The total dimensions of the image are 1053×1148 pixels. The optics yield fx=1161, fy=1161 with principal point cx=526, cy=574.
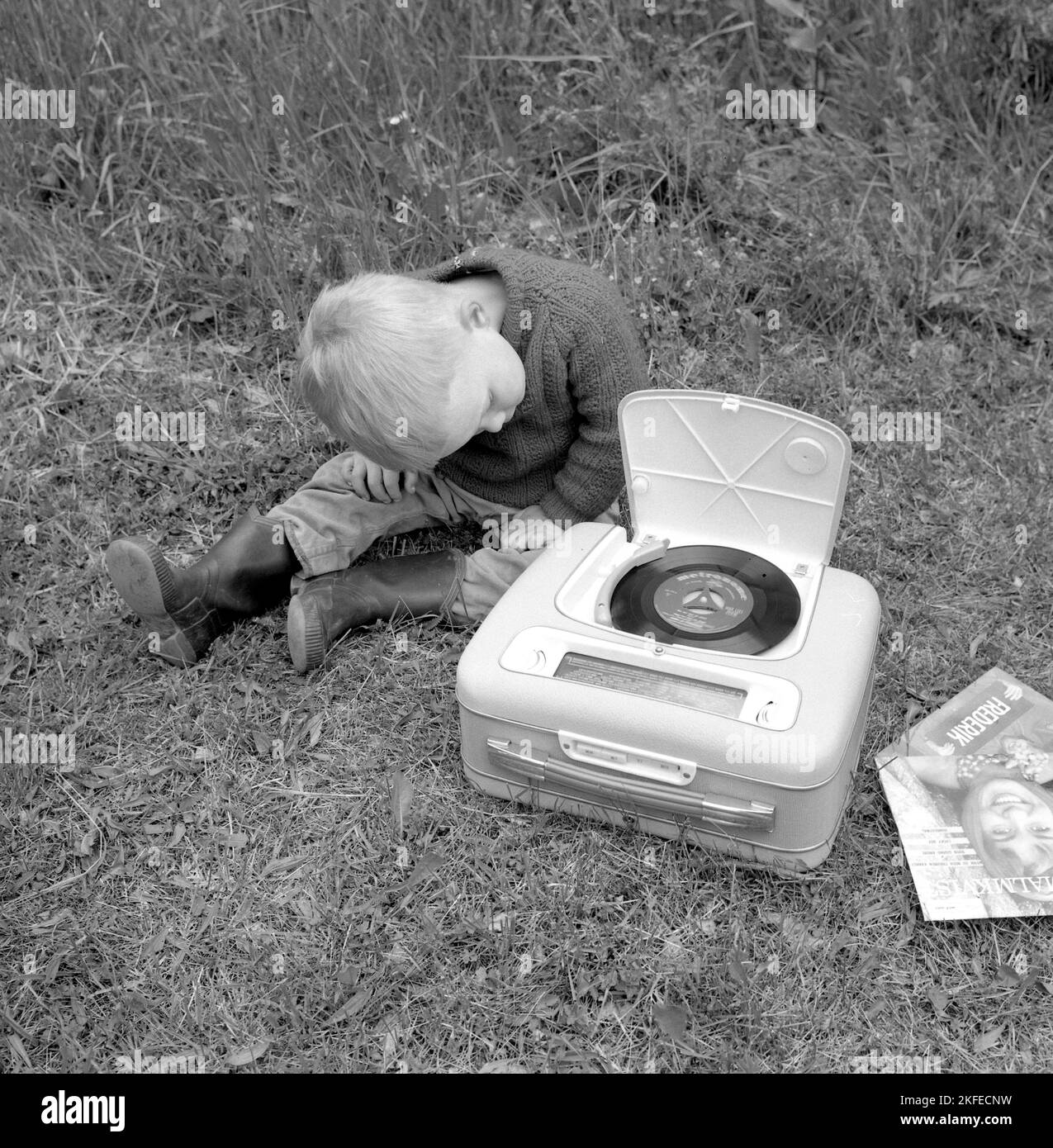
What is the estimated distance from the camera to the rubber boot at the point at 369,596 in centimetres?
232

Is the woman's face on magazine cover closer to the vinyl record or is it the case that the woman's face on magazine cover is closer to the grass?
the grass

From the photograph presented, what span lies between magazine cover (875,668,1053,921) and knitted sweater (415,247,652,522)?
0.80 meters

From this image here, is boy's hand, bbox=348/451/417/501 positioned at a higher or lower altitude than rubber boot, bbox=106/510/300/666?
higher

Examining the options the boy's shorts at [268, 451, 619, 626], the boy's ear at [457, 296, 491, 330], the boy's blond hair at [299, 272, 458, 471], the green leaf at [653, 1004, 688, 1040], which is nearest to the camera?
the green leaf at [653, 1004, 688, 1040]

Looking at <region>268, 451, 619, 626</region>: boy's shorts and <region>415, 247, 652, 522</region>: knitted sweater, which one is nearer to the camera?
<region>415, 247, 652, 522</region>: knitted sweater

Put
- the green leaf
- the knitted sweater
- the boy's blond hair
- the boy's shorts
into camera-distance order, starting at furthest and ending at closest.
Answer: the boy's shorts
the knitted sweater
the boy's blond hair
the green leaf

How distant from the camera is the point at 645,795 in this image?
1.90 metres

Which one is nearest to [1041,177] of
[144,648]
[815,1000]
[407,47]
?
[407,47]

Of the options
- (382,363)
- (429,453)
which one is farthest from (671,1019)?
(382,363)

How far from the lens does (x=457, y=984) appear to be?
6.02ft

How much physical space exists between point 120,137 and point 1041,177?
8.50ft

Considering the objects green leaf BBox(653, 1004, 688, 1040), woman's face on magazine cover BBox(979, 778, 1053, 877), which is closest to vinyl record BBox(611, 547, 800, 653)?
woman's face on magazine cover BBox(979, 778, 1053, 877)

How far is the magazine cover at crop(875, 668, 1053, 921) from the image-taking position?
1.87 metres

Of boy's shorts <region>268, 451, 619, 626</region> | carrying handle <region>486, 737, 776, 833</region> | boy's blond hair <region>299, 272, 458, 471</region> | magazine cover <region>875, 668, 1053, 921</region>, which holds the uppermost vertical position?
boy's blond hair <region>299, 272, 458, 471</region>
